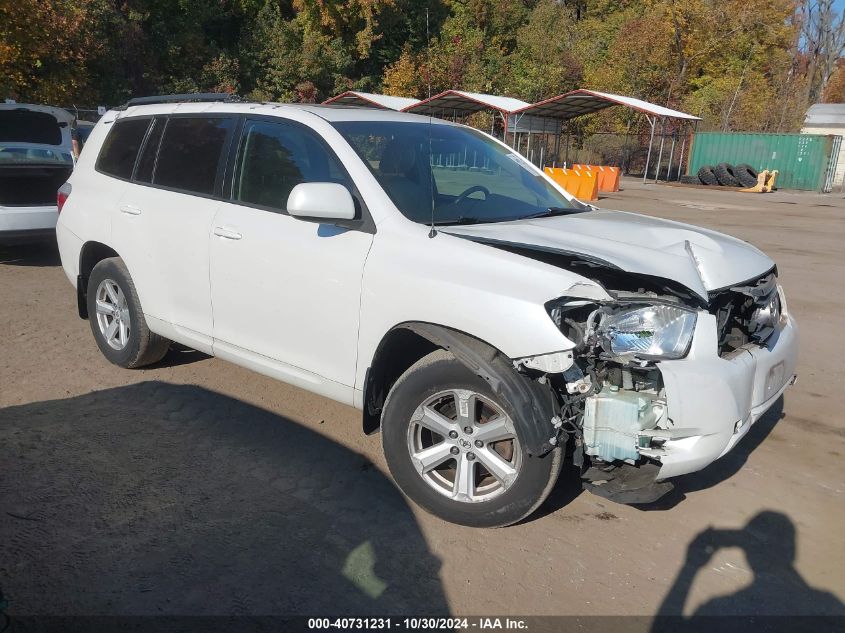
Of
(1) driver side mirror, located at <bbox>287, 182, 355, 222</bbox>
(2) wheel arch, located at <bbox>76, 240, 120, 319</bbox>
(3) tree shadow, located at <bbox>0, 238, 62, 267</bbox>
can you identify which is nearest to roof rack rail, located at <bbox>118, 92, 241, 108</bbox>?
Answer: (2) wheel arch, located at <bbox>76, 240, 120, 319</bbox>

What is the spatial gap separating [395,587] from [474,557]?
411mm

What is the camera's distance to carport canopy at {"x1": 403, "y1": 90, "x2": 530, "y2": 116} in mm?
26953

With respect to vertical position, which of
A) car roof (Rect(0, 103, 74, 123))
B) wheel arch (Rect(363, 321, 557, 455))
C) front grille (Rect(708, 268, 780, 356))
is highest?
car roof (Rect(0, 103, 74, 123))

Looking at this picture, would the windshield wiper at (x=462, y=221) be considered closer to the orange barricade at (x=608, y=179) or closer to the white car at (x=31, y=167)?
the white car at (x=31, y=167)

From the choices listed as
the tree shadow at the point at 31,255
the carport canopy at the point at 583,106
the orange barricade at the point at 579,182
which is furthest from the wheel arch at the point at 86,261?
the carport canopy at the point at 583,106

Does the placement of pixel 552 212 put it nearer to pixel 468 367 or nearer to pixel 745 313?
pixel 745 313

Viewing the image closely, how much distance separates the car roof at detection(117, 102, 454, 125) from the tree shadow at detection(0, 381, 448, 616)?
1.90 metres

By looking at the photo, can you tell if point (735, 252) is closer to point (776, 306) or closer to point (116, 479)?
point (776, 306)

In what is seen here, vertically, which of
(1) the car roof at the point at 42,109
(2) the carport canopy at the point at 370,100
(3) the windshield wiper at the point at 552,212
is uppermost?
(2) the carport canopy at the point at 370,100

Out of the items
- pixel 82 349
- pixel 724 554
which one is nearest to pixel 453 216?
pixel 724 554

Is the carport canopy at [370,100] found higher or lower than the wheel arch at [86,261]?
higher

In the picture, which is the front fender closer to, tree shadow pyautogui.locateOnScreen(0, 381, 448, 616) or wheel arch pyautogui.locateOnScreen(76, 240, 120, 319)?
tree shadow pyautogui.locateOnScreen(0, 381, 448, 616)

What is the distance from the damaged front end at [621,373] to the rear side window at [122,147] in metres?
3.55

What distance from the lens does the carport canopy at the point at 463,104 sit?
26953 mm
